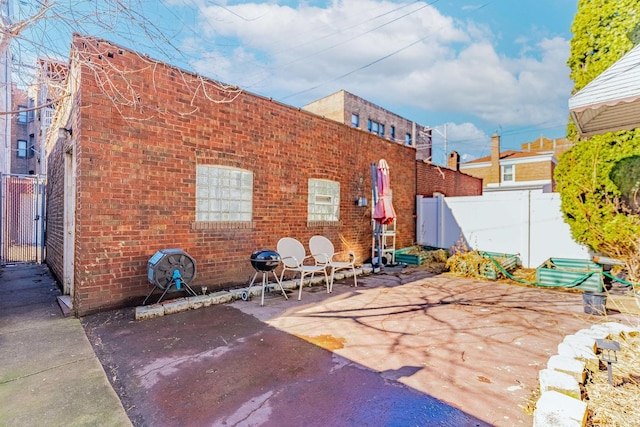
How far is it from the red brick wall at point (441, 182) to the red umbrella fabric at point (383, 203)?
3.66 m

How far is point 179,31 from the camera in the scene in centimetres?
325

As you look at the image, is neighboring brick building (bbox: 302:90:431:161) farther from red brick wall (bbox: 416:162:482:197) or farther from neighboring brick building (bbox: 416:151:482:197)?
red brick wall (bbox: 416:162:482:197)

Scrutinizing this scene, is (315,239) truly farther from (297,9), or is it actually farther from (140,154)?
(297,9)

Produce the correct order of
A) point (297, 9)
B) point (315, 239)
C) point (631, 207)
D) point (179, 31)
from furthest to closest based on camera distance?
point (315, 239), point (631, 207), point (297, 9), point (179, 31)

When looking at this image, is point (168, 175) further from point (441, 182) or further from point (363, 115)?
point (363, 115)

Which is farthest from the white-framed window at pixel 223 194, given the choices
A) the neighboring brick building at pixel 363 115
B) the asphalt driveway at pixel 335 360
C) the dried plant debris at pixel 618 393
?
the neighboring brick building at pixel 363 115

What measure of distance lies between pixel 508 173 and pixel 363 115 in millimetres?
12370

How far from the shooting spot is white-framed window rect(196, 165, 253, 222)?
17.8ft

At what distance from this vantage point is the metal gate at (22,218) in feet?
29.7

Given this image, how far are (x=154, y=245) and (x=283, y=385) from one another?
3.37 metres

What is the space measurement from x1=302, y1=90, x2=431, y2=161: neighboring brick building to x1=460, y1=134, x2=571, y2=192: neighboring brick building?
4.80 metres

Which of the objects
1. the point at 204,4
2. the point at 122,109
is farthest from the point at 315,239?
the point at 204,4

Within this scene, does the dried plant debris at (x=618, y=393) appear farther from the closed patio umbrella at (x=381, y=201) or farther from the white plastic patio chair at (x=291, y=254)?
the closed patio umbrella at (x=381, y=201)

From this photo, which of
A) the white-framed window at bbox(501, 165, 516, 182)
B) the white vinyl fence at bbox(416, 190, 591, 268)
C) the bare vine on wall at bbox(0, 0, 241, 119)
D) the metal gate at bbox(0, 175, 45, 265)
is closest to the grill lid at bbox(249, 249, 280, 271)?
the bare vine on wall at bbox(0, 0, 241, 119)
